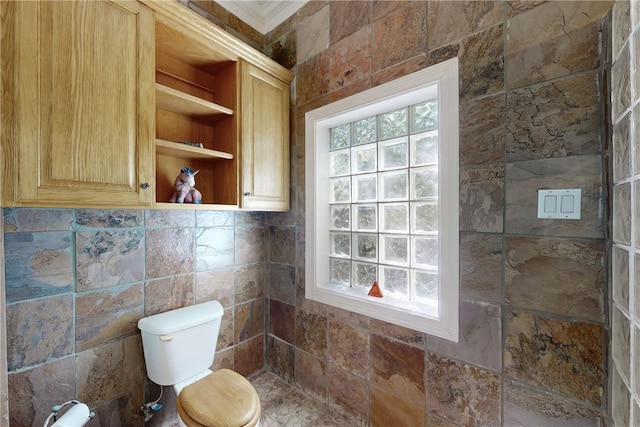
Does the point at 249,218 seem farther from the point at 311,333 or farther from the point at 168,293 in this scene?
the point at 311,333

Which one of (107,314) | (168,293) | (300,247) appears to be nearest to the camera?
(107,314)

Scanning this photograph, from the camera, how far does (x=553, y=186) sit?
2.93 ft

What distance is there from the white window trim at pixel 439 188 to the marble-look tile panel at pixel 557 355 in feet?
0.69

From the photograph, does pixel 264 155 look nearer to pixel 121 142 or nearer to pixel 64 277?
pixel 121 142

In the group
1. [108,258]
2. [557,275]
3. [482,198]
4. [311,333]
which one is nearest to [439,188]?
[482,198]

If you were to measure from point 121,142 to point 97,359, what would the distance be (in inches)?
40.9

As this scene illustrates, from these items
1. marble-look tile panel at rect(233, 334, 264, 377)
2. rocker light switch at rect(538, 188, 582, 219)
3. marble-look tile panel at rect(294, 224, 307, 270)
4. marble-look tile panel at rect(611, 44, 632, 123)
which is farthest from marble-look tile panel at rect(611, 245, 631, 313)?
marble-look tile panel at rect(233, 334, 264, 377)

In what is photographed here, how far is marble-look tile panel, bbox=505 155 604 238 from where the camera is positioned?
835 mm

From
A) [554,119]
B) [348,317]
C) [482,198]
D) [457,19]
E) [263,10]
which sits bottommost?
[348,317]

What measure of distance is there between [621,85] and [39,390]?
234cm

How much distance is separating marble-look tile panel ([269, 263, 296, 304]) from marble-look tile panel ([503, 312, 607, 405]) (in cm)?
120

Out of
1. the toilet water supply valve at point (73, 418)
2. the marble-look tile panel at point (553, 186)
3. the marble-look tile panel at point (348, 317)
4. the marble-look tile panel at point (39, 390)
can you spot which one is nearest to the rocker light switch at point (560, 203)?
the marble-look tile panel at point (553, 186)

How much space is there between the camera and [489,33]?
1013 millimetres

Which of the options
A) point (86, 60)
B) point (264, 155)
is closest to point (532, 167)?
point (264, 155)
